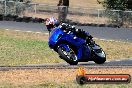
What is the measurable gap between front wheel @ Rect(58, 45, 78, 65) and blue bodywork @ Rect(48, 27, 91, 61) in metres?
0.10

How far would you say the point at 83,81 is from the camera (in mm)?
10805

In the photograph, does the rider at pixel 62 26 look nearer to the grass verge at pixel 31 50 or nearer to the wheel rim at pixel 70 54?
the wheel rim at pixel 70 54

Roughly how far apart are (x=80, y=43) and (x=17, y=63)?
13.4 ft

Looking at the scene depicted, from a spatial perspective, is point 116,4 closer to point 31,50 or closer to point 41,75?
point 31,50

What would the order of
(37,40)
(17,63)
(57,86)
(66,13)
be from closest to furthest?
1. (57,86)
2. (17,63)
3. (37,40)
4. (66,13)

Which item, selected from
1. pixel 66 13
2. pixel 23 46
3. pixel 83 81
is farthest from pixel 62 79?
pixel 66 13

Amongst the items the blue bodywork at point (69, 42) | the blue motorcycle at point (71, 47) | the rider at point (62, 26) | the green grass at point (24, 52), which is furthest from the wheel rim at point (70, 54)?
the green grass at point (24, 52)

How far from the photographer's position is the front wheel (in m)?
15.2

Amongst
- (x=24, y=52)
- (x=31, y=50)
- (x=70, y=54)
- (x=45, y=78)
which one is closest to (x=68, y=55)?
(x=70, y=54)

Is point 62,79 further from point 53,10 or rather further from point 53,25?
point 53,10

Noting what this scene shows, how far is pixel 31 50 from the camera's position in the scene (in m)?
23.6

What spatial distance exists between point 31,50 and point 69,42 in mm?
8469

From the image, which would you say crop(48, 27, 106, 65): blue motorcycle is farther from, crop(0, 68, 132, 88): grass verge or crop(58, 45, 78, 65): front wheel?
crop(0, 68, 132, 88): grass verge

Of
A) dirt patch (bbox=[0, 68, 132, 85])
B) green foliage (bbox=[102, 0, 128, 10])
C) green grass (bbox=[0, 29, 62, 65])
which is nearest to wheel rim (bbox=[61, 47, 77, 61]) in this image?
dirt patch (bbox=[0, 68, 132, 85])
